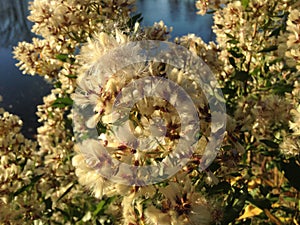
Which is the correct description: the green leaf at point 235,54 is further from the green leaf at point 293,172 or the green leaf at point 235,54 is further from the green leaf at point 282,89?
the green leaf at point 293,172

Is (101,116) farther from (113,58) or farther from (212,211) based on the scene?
(212,211)

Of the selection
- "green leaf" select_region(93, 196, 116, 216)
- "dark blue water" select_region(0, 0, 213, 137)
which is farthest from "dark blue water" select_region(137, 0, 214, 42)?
"green leaf" select_region(93, 196, 116, 216)

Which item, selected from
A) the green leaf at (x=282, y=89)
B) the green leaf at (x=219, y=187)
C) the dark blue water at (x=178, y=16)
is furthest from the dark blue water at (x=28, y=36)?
the green leaf at (x=219, y=187)

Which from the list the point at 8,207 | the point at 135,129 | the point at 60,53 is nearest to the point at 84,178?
the point at 135,129

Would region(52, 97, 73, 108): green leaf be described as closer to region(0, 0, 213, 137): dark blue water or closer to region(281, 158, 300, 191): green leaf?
region(281, 158, 300, 191): green leaf

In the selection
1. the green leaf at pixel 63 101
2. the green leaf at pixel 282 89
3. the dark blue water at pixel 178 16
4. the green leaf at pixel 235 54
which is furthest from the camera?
the dark blue water at pixel 178 16

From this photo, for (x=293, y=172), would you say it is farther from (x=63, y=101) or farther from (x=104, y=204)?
(x=63, y=101)

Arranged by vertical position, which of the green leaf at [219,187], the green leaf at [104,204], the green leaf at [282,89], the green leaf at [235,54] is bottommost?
the green leaf at [104,204]

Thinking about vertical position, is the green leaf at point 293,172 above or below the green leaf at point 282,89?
below

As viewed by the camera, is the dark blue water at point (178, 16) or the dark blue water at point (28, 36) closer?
the dark blue water at point (28, 36)
